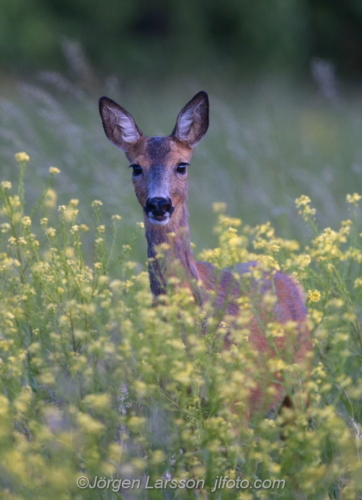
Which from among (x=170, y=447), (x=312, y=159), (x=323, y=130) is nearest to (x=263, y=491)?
(x=170, y=447)

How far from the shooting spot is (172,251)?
4.25 m

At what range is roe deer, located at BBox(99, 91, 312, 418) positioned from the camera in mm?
4293

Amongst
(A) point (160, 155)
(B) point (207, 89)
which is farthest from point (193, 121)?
(B) point (207, 89)

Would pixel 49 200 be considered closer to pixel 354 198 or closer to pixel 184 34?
pixel 354 198

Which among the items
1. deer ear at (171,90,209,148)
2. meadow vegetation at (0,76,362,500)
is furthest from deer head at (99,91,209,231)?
meadow vegetation at (0,76,362,500)

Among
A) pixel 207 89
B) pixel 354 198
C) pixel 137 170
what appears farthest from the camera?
pixel 207 89

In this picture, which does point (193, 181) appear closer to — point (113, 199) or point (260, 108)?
point (113, 199)

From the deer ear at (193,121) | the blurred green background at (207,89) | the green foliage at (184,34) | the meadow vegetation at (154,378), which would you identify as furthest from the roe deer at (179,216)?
the green foliage at (184,34)

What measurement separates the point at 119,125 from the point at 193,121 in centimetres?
47

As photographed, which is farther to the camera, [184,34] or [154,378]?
[184,34]

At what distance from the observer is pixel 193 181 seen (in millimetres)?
8711

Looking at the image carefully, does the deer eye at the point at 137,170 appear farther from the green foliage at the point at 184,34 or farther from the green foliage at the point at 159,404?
the green foliage at the point at 184,34

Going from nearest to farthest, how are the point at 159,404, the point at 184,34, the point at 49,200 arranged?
the point at 159,404 < the point at 49,200 < the point at 184,34

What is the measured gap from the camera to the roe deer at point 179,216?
14.1ft
